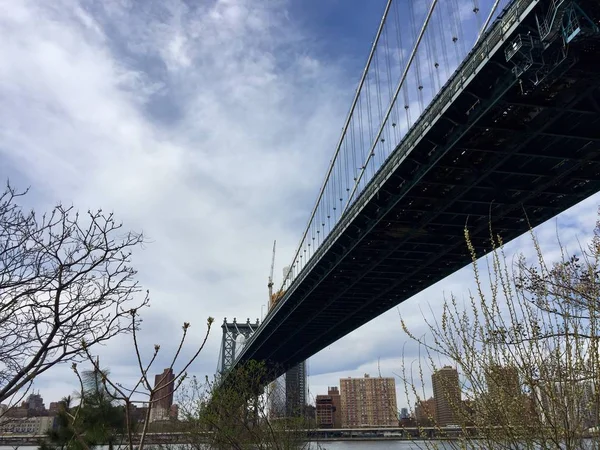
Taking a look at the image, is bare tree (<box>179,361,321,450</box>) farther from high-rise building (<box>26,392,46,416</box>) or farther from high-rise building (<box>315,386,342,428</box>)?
high-rise building (<box>315,386,342,428</box>)

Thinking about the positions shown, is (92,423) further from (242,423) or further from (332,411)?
(332,411)

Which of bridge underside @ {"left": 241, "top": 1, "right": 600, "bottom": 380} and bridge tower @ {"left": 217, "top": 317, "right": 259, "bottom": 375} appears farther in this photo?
bridge tower @ {"left": 217, "top": 317, "right": 259, "bottom": 375}

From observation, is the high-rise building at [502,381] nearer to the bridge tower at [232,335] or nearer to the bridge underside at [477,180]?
the bridge underside at [477,180]

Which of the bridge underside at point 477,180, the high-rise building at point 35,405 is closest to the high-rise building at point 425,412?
the high-rise building at point 35,405

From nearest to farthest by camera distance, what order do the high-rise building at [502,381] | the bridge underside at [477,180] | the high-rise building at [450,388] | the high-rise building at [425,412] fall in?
Answer: the high-rise building at [502,381] → the high-rise building at [450,388] → the high-rise building at [425,412] → the bridge underside at [477,180]

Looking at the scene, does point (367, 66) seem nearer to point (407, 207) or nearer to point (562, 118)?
point (407, 207)

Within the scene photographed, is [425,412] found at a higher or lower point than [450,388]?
lower

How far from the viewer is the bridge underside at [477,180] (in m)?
14.9

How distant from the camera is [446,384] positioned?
3.63 meters

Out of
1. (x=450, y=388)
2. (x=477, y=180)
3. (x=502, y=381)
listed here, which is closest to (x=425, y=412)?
(x=450, y=388)

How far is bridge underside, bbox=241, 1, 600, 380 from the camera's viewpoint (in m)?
14.9

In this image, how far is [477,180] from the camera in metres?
19.4

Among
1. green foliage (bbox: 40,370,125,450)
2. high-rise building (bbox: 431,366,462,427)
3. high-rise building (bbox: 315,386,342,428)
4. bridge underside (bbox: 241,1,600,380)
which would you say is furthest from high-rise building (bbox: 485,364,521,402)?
high-rise building (bbox: 315,386,342,428)

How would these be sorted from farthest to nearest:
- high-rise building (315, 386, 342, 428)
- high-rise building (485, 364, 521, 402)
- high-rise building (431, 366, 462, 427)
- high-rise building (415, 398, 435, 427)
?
high-rise building (315, 386, 342, 428) → high-rise building (415, 398, 435, 427) → high-rise building (431, 366, 462, 427) → high-rise building (485, 364, 521, 402)
